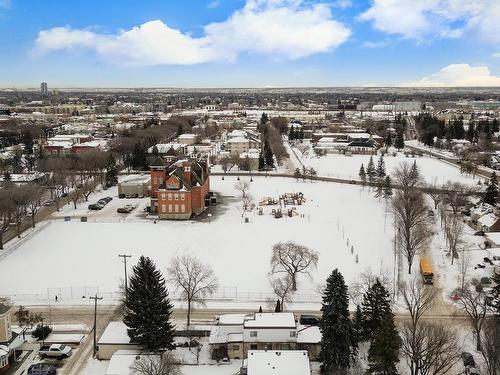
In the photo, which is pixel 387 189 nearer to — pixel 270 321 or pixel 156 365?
pixel 270 321

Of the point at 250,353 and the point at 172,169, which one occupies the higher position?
the point at 172,169

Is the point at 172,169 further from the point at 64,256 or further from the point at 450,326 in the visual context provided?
the point at 450,326

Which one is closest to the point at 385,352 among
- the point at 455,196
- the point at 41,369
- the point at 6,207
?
the point at 41,369

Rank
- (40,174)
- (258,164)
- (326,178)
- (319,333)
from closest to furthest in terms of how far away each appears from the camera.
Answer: (319,333)
(40,174)
(326,178)
(258,164)

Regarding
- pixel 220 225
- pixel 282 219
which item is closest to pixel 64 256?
pixel 220 225

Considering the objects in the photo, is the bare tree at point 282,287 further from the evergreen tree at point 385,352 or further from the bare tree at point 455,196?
the bare tree at point 455,196

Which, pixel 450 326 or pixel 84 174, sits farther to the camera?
pixel 84 174

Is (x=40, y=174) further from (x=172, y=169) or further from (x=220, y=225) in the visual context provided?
(x=220, y=225)

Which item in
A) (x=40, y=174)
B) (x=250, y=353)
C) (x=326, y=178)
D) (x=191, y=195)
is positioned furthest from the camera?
(x=326, y=178)
